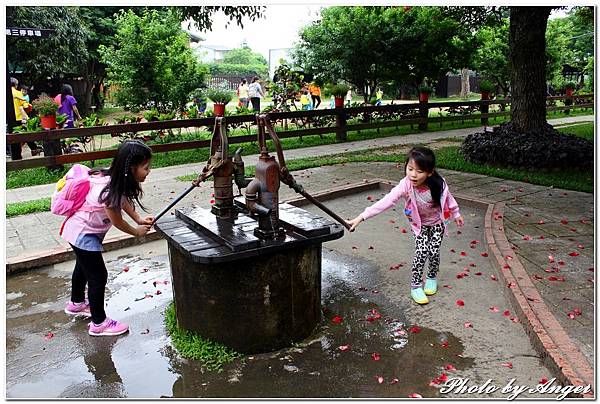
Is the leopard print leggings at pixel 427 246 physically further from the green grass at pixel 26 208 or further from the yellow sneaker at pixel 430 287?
the green grass at pixel 26 208

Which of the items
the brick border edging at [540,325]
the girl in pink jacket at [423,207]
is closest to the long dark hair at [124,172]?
the girl in pink jacket at [423,207]

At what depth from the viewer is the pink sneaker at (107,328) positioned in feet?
13.3

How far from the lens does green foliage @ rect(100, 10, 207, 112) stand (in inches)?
632

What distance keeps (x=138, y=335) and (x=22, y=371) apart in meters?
0.80

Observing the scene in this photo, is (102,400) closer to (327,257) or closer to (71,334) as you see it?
(71,334)

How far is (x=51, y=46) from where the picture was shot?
1914cm

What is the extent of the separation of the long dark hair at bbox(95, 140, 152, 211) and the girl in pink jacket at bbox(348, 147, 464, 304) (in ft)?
5.33

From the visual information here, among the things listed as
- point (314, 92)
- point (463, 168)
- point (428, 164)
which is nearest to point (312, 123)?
point (463, 168)

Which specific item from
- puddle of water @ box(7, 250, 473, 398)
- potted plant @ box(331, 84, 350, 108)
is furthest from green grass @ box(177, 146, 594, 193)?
puddle of water @ box(7, 250, 473, 398)

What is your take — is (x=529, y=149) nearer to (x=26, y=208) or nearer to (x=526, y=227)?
(x=526, y=227)

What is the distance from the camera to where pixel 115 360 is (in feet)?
12.2

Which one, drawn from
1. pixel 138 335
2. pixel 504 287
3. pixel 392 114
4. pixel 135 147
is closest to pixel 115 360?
pixel 138 335

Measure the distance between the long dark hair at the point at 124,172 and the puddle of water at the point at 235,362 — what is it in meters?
1.10

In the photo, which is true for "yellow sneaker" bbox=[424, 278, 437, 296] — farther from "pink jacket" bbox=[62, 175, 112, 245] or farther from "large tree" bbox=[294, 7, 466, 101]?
"large tree" bbox=[294, 7, 466, 101]
